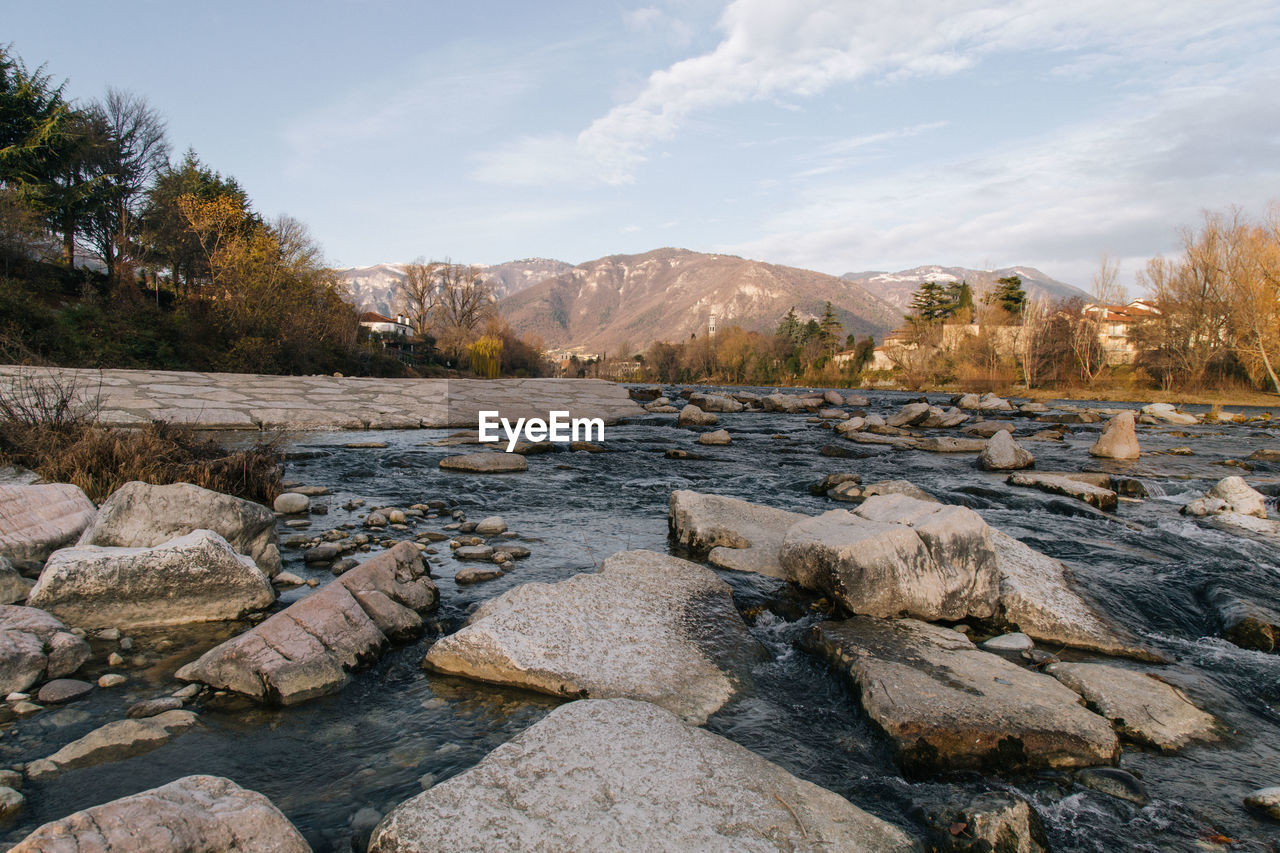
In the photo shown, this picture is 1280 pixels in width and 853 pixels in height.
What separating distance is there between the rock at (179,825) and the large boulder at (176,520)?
2.82 m

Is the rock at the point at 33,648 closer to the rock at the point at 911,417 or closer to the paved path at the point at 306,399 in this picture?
the paved path at the point at 306,399

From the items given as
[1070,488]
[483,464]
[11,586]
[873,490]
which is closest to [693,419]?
[483,464]

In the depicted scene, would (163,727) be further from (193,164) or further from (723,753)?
(193,164)

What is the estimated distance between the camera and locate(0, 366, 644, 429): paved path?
10.3 m

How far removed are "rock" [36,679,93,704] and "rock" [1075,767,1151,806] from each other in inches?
191

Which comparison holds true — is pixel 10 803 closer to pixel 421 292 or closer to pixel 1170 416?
pixel 1170 416

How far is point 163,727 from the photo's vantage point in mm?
2736

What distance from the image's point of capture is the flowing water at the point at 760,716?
2459 mm

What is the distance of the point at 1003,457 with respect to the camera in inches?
476

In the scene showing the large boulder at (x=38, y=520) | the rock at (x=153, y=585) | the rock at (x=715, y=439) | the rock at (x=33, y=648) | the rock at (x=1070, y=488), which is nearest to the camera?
the rock at (x=33, y=648)

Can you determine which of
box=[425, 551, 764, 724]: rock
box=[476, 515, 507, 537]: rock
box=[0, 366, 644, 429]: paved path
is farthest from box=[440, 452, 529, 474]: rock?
box=[425, 551, 764, 724]: rock

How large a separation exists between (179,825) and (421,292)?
72.0 meters

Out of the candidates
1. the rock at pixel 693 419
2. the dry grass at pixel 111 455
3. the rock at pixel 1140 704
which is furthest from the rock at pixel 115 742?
the rock at pixel 693 419

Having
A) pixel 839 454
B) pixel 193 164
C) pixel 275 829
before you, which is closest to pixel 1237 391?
pixel 839 454
